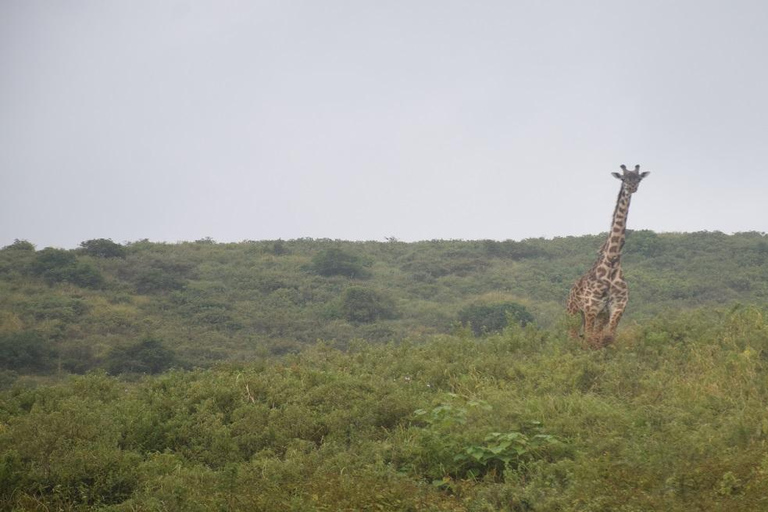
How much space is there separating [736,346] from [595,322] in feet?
7.59

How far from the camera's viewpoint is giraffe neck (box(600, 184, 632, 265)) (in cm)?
1449

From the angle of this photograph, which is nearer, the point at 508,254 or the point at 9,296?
the point at 9,296

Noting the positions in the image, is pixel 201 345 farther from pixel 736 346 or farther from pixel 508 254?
pixel 508 254

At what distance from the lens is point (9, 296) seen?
32.1 m

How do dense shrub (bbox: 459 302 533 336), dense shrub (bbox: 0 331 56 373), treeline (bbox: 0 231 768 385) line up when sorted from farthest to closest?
dense shrub (bbox: 459 302 533 336)
treeline (bbox: 0 231 768 385)
dense shrub (bbox: 0 331 56 373)

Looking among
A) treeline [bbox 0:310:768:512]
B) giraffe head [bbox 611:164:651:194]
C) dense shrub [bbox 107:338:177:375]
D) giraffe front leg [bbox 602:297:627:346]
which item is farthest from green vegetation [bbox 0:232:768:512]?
giraffe head [bbox 611:164:651:194]

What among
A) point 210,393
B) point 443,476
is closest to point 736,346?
point 443,476

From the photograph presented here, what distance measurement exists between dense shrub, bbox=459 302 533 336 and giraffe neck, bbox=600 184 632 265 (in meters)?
15.8

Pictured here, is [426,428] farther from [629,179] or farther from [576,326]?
[629,179]

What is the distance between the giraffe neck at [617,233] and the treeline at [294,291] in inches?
287

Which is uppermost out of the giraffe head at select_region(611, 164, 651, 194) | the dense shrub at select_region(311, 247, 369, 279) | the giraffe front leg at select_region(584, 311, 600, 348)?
the giraffe head at select_region(611, 164, 651, 194)

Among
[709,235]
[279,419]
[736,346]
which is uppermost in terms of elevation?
[709,235]

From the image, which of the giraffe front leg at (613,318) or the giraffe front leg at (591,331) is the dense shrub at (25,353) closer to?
the giraffe front leg at (591,331)

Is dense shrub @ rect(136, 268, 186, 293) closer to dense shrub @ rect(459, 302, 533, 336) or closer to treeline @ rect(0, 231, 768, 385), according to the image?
treeline @ rect(0, 231, 768, 385)
